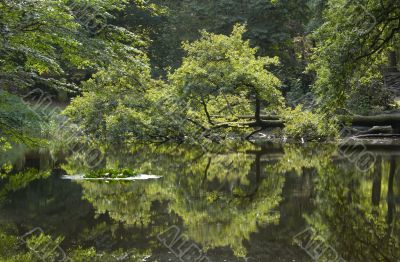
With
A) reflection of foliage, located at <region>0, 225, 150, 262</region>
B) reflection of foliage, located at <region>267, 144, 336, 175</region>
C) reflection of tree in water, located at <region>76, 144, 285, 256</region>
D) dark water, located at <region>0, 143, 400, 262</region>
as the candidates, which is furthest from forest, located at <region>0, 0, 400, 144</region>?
reflection of foliage, located at <region>0, 225, 150, 262</region>

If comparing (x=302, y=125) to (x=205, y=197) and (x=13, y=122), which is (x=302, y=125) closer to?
(x=205, y=197)

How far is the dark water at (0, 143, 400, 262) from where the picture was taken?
6715 millimetres

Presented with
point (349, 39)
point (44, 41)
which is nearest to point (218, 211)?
point (44, 41)

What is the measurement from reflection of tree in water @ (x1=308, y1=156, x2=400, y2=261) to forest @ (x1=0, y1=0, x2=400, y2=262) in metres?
0.03

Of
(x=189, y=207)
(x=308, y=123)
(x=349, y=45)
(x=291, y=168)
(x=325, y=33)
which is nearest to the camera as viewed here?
(x=189, y=207)

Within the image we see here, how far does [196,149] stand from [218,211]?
13.2 m

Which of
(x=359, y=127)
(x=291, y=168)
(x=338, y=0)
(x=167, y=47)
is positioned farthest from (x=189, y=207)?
(x=167, y=47)

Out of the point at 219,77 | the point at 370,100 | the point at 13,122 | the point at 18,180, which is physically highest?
the point at 219,77

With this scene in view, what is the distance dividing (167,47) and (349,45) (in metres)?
33.4

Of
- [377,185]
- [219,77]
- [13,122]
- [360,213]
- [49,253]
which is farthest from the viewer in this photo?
[219,77]

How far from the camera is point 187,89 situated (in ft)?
78.8

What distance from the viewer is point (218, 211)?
9203mm

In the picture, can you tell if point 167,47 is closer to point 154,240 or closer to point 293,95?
point 293,95

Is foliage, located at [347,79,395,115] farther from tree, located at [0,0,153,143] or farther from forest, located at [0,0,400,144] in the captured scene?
tree, located at [0,0,153,143]
